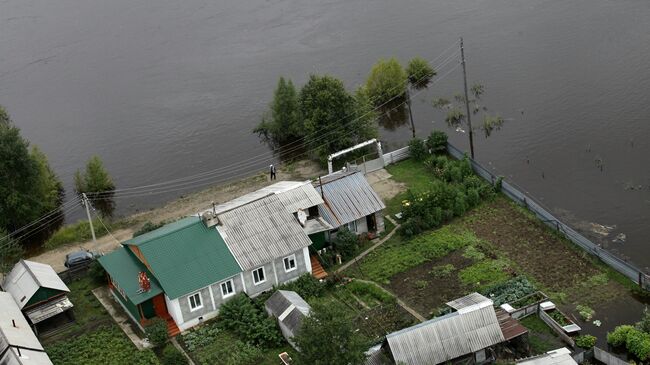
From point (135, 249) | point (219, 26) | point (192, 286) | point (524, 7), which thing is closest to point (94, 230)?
point (135, 249)

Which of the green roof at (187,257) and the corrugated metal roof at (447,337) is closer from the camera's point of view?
the corrugated metal roof at (447,337)

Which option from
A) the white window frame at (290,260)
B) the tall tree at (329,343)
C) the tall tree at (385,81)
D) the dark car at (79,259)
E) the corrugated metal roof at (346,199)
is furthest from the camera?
the tall tree at (385,81)

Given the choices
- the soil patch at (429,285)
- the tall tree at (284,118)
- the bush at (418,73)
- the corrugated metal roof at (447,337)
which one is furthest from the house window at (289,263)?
the bush at (418,73)

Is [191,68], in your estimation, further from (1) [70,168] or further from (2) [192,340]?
(2) [192,340]

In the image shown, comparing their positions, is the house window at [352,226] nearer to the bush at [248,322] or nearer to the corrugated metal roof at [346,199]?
the corrugated metal roof at [346,199]

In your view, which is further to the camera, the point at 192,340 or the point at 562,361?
the point at 192,340

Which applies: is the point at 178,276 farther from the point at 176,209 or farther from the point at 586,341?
the point at 586,341
